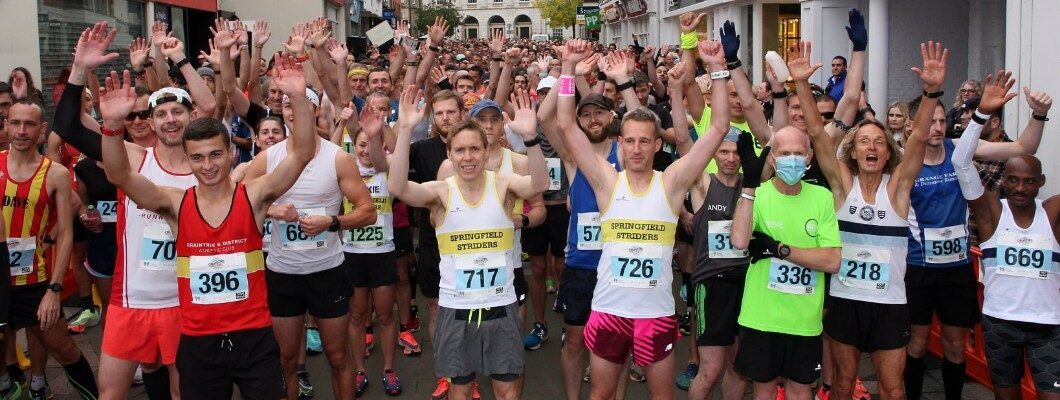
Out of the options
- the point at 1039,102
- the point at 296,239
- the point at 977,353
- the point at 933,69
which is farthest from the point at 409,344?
the point at 1039,102

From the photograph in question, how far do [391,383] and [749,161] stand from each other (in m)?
3.03

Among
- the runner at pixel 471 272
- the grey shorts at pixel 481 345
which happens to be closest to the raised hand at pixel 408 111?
the runner at pixel 471 272

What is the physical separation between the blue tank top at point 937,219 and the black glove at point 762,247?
4.00ft

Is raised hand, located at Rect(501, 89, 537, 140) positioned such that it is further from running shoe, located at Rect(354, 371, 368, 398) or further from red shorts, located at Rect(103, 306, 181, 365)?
running shoe, located at Rect(354, 371, 368, 398)

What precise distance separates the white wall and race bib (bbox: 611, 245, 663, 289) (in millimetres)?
10740

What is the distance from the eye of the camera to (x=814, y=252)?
4609mm

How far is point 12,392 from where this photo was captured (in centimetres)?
604

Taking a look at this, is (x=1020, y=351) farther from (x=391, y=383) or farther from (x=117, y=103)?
(x=117, y=103)

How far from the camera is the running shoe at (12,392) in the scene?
5.96 m

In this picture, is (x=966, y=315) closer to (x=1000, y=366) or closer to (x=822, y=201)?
(x=1000, y=366)

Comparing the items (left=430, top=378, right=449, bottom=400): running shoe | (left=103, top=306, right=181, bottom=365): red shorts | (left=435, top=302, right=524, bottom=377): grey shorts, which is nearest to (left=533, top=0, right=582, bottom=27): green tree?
(left=430, top=378, right=449, bottom=400): running shoe

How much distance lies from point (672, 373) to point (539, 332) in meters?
2.69

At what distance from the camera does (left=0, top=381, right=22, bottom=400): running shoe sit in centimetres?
596

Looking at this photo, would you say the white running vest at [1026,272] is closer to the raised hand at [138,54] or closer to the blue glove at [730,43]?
the blue glove at [730,43]
